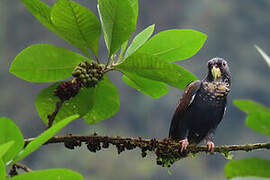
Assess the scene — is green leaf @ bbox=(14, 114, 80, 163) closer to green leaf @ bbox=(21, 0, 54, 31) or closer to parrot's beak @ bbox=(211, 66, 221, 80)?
green leaf @ bbox=(21, 0, 54, 31)

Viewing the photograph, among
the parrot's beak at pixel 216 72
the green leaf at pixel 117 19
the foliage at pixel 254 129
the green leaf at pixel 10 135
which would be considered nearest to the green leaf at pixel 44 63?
the green leaf at pixel 117 19

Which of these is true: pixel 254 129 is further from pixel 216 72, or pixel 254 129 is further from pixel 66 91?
pixel 216 72

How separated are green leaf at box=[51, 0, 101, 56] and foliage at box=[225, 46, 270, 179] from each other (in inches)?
18.9

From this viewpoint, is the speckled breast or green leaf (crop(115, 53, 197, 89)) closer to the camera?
green leaf (crop(115, 53, 197, 89))

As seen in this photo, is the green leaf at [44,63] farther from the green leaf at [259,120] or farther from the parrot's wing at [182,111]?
the parrot's wing at [182,111]

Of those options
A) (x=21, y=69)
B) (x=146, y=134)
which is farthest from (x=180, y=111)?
(x=146, y=134)

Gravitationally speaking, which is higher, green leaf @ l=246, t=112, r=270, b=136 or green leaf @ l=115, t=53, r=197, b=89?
green leaf @ l=115, t=53, r=197, b=89

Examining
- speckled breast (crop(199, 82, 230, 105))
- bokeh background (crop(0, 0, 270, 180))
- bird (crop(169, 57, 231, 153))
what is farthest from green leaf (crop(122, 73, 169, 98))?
bokeh background (crop(0, 0, 270, 180))

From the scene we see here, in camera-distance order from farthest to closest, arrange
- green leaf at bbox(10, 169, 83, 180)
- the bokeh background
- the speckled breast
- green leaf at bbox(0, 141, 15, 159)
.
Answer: the bokeh background
the speckled breast
green leaf at bbox(10, 169, 83, 180)
green leaf at bbox(0, 141, 15, 159)

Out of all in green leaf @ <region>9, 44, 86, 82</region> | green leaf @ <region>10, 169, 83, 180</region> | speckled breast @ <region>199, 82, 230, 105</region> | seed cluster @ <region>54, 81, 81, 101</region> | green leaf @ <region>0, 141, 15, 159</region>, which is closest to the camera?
green leaf @ <region>0, 141, 15, 159</region>

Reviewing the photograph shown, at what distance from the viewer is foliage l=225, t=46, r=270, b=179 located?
0.83m

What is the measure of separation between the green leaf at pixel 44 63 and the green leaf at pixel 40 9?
2.5 inches

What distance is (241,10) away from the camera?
36469 mm

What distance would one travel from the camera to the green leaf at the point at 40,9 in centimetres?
115
